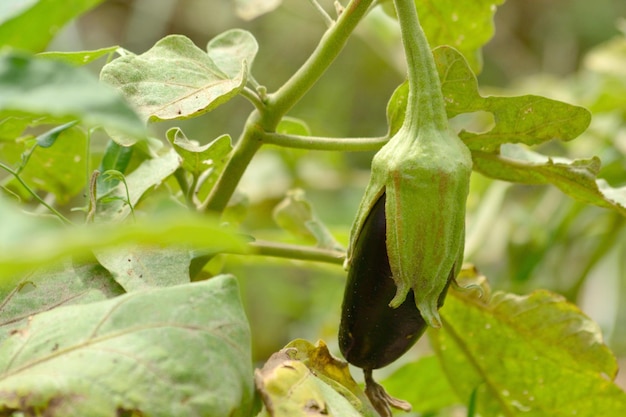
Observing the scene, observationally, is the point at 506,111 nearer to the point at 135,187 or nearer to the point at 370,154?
the point at 135,187

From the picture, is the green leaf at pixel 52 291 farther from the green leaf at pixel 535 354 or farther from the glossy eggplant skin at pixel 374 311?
the green leaf at pixel 535 354

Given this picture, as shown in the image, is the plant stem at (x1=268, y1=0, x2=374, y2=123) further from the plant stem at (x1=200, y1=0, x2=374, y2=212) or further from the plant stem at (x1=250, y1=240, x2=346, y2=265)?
the plant stem at (x1=250, y1=240, x2=346, y2=265)

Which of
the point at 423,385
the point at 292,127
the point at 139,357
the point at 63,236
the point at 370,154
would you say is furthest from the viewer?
the point at 370,154

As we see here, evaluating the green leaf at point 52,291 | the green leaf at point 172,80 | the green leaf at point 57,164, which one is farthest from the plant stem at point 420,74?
the green leaf at point 57,164

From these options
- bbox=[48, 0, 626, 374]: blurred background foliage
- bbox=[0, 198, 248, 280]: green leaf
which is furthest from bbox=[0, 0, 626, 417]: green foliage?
bbox=[48, 0, 626, 374]: blurred background foliage

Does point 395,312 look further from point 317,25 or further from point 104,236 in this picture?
point 317,25

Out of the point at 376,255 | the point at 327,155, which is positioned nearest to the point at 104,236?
the point at 376,255

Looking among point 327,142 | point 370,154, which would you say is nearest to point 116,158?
point 327,142
